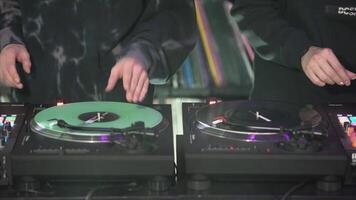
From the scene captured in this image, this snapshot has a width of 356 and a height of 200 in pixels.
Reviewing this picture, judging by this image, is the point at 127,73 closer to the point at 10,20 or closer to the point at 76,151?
the point at 76,151

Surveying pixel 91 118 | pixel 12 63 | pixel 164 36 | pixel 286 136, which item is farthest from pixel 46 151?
pixel 164 36

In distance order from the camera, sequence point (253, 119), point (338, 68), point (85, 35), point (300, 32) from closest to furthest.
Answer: point (253, 119)
point (338, 68)
point (300, 32)
point (85, 35)

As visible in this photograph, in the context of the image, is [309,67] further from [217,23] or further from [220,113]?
[217,23]

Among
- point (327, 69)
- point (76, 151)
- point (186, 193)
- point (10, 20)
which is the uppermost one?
point (10, 20)

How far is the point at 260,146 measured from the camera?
144 centimetres

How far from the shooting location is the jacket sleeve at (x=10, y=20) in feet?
6.35

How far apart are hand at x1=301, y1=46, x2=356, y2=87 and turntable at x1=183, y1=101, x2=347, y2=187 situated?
131 mm

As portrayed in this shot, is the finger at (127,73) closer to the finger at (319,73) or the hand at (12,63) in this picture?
the hand at (12,63)

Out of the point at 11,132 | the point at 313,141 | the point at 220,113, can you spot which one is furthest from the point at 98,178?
the point at 313,141

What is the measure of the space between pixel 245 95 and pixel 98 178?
1.63 metres

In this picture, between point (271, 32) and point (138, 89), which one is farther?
point (271, 32)

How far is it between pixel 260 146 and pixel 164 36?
2.13 ft

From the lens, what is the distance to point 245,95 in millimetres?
2979

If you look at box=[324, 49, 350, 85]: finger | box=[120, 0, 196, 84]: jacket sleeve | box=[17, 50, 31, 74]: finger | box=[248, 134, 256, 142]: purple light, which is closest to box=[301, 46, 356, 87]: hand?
box=[324, 49, 350, 85]: finger
